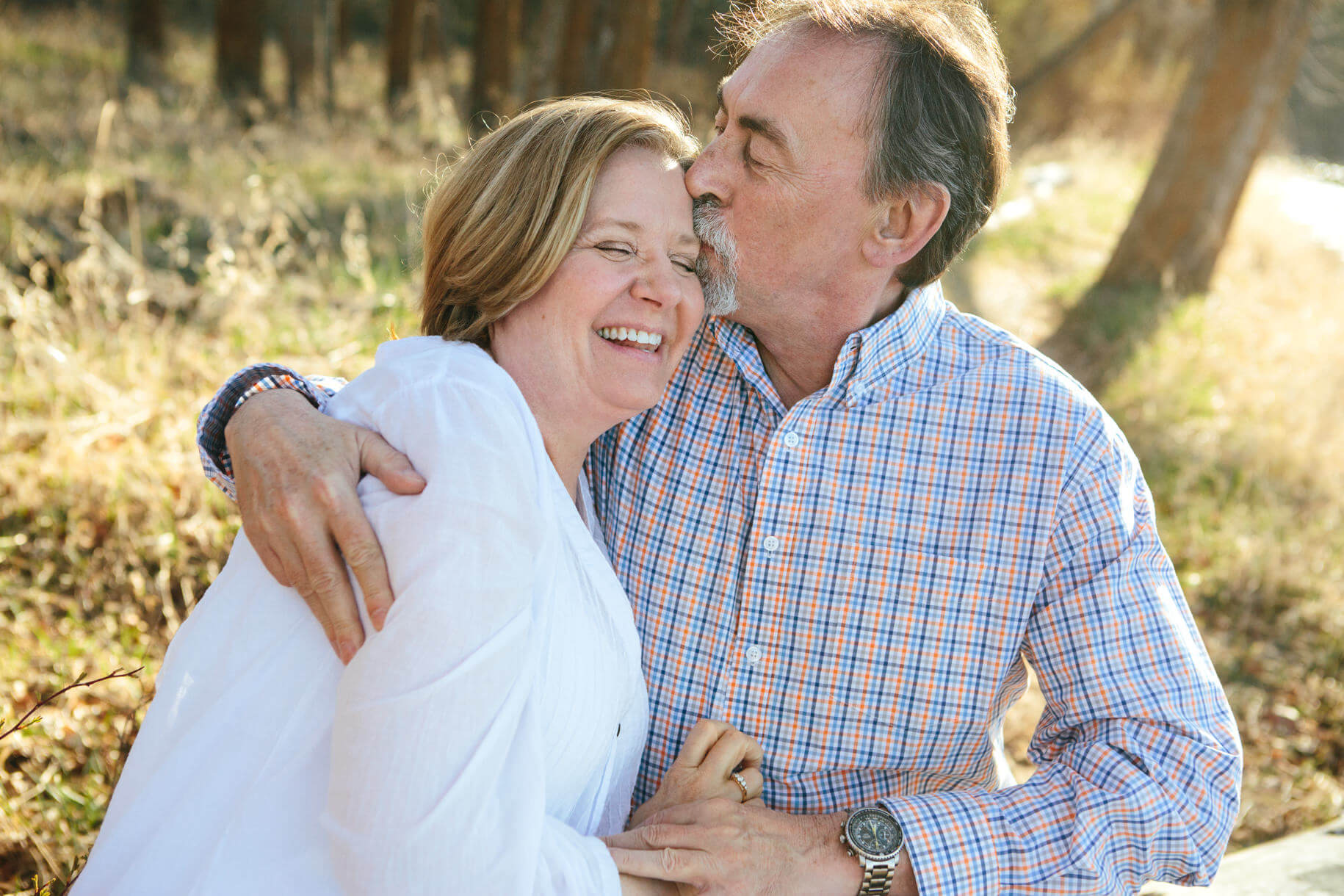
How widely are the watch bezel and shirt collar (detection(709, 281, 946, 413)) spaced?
85 centimetres

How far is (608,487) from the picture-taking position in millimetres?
2547

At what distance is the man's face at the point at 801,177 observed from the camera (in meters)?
2.47

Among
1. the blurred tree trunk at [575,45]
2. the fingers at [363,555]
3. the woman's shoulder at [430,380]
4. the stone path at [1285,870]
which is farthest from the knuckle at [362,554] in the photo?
the blurred tree trunk at [575,45]

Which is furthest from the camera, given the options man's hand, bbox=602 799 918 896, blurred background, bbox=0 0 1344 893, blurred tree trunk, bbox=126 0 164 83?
blurred tree trunk, bbox=126 0 164 83

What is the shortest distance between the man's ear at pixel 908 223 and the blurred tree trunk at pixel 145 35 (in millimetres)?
12299

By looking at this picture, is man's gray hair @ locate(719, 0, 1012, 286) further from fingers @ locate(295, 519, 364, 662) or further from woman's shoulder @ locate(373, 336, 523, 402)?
fingers @ locate(295, 519, 364, 662)

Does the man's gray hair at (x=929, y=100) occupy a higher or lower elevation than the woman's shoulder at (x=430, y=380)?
higher

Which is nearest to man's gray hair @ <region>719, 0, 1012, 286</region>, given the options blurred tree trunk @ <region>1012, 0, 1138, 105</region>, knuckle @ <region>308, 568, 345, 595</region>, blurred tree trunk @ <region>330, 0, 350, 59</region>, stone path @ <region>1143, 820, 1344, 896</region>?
knuckle @ <region>308, 568, 345, 595</region>

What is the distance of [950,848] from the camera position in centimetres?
203

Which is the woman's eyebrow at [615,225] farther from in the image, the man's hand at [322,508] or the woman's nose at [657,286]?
the man's hand at [322,508]

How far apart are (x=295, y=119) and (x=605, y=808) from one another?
9.74 metres

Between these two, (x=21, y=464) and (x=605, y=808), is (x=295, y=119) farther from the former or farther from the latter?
(x=605, y=808)

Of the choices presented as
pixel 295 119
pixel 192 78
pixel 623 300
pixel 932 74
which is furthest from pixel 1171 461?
pixel 192 78

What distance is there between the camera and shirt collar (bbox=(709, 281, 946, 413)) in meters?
2.37
